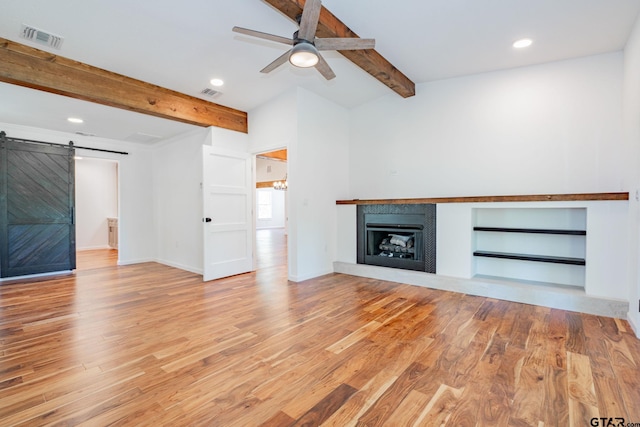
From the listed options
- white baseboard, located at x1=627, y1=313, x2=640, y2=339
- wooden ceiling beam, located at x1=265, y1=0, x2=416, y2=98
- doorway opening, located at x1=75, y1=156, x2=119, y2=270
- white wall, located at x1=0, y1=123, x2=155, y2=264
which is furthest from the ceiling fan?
doorway opening, located at x1=75, y1=156, x2=119, y2=270

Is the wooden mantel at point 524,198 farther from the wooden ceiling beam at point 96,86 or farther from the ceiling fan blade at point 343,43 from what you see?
the wooden ceiling beam at point 96,86

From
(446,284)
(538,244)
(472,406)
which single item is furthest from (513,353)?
(538,244)

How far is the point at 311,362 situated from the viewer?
2.15 metres

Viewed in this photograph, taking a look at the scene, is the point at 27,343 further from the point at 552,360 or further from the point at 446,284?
the point at 446,284

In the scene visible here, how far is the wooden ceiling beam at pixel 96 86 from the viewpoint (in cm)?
308

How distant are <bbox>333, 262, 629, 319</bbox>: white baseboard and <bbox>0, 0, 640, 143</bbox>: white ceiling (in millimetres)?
2747

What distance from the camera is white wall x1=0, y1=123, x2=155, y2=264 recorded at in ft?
20.4

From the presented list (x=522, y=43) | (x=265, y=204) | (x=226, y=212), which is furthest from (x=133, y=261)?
(x=265, y=204)

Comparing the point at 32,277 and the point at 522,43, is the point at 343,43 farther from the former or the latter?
the point at 32,277

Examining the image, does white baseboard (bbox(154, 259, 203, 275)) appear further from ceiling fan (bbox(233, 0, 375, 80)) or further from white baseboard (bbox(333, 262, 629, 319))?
ceiling fan (bbox(233, 0, 375, 80))

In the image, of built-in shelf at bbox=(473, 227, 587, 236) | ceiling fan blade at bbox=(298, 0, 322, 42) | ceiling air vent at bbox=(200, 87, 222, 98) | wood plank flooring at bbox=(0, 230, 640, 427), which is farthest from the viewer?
ceiling air vent at bbox=(200, 87, 222, 98)

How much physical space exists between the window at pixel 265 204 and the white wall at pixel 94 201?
6.82 metres

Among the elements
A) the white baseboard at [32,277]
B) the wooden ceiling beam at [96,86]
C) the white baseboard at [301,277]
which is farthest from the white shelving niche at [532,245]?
the white baseboard at [32,277]

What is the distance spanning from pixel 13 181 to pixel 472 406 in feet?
22.9
